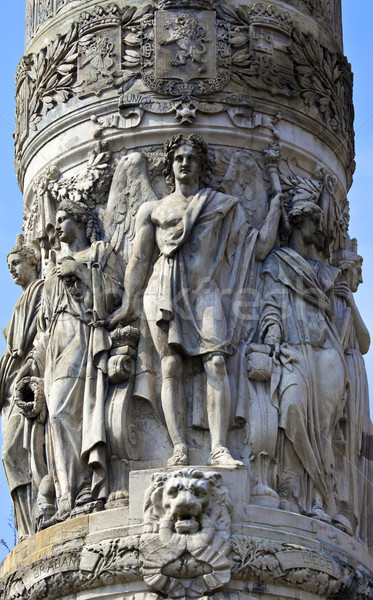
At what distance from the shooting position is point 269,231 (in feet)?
64.0

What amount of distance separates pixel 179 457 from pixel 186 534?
0.93 metres

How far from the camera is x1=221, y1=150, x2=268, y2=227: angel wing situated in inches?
774

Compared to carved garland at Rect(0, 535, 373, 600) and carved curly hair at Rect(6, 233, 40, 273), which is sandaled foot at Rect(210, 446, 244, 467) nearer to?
carved garland at Rect(0, 535, 373, 600)

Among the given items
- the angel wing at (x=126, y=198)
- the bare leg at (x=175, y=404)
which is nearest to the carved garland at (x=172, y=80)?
the angel wing at (x=126, y=198)

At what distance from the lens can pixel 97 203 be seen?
1988 centimetres

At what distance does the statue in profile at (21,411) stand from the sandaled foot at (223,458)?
2.26m

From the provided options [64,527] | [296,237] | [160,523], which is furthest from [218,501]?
[296,237]

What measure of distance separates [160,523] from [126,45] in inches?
237

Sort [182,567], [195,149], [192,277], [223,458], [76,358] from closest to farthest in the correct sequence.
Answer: [182,567] → [223,458] → [192,277] → [76,358] → [195,149]

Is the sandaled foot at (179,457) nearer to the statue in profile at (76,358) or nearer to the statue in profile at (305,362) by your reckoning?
the statue in profile at (76,358)

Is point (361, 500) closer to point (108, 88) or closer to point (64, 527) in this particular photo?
point (64, 527)

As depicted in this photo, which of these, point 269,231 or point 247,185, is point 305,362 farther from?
point 247,185

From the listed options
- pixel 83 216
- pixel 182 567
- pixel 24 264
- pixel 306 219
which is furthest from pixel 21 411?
pixel 306 219

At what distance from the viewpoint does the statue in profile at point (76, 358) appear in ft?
60.5
